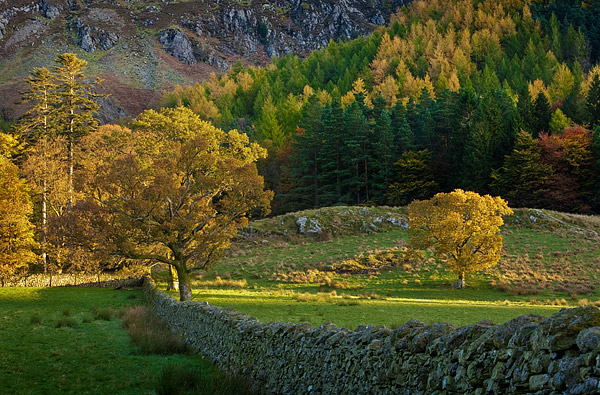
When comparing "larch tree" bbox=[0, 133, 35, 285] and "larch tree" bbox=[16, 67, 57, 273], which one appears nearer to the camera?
"larch tree" bbox=[0, 133, 35, 285]

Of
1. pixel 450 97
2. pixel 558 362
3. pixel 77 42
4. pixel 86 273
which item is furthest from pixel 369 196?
pixel 77 42

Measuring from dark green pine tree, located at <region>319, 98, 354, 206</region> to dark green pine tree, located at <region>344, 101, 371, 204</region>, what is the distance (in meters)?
0.96

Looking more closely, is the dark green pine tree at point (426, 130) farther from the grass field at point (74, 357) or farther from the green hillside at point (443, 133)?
the grass field at point (74, 357)

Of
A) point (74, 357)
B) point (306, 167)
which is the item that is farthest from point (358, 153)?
point (74, 357)

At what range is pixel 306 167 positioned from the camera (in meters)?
76.8

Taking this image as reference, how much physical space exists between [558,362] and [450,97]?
82.2 meters

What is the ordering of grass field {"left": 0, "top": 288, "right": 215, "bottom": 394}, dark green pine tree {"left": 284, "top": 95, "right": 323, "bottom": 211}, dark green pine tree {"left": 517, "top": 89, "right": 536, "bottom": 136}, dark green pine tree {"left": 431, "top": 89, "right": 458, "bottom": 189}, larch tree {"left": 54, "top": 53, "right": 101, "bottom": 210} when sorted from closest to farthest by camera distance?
grass field {"left": 0, "top": 288, "right": 215, "bottom": 394} → larch tree {"left": 54, "top": 53, "right": 101, "bottom": 210} → dark green pine tree {"left": 431, "top": 89, "right": 458, "bottom": 189} → dark green pine tree {"left": 517, "top": 89, "right": 536, "bottom": 136} → dark green pine tree {"left": 284, "top": 95, "right": 323, "bottom": 211}

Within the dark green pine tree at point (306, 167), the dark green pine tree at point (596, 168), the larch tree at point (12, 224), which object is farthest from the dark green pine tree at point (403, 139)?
the larch tree at point (12, 224)

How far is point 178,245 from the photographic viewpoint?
2770 centimetres

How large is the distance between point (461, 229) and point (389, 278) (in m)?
7.69

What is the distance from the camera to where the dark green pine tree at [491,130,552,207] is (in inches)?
2393

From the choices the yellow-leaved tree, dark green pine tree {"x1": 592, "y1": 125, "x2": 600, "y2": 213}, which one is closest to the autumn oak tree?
the yellow-leaved tree

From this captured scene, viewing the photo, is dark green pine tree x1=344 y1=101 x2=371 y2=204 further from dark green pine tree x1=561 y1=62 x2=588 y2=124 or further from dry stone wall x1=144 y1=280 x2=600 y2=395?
dry stone wall x1=144 y1=280 x2=600 y2=395

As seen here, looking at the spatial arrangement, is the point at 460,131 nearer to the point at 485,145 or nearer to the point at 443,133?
the point at 443,133
